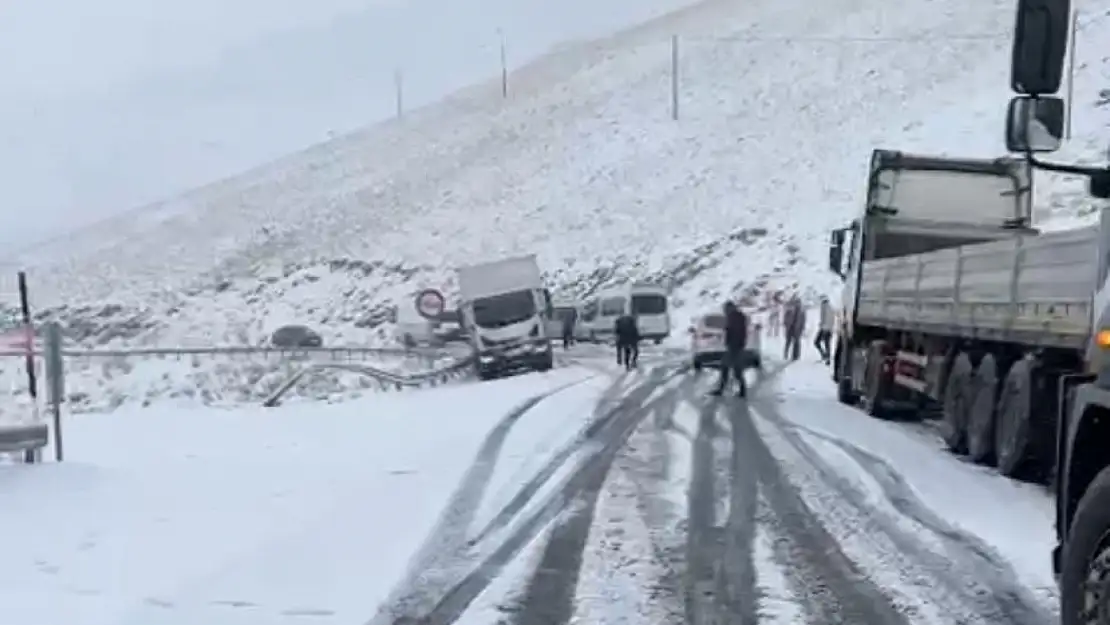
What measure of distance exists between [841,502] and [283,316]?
51.3m

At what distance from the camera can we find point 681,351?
4266cm

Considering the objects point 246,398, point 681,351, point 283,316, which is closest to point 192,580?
point 246,398

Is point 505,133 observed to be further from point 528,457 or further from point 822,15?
point 528,457

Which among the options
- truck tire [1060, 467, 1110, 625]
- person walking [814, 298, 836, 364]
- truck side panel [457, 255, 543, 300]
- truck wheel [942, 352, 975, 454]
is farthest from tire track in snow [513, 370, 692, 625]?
truck side panel [457, 255, 543, 300]

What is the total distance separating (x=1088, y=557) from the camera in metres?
4.91

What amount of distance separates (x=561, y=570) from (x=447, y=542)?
122cm

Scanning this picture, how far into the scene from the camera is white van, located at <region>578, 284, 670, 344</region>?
47.2 m

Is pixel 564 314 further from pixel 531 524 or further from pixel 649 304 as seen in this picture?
pixel 531 524

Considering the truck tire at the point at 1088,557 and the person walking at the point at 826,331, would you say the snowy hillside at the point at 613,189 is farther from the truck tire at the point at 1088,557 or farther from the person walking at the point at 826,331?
the truck tire at the point at 1088,557

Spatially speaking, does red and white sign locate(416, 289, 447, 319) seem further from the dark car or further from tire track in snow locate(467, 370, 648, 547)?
tire track in snow locate(467, 370, 648, 547)

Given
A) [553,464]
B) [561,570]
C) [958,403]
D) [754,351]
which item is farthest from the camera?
[754,351]

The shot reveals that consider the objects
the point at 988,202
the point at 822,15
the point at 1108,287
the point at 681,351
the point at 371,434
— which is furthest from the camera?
the point at 822,15

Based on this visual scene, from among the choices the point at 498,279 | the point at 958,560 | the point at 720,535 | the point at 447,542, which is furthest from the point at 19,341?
the point at 498,279

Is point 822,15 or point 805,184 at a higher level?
point 822,15
